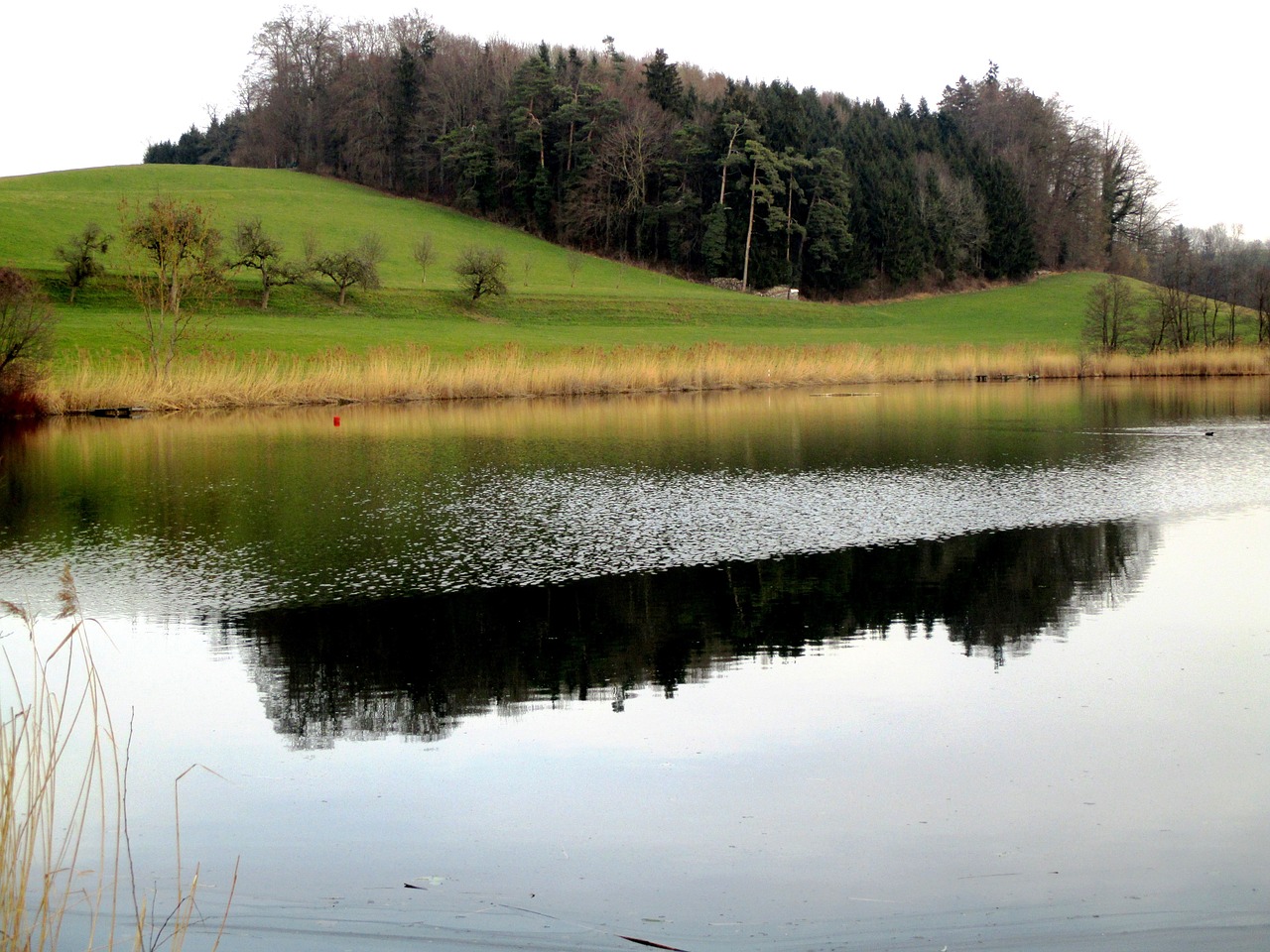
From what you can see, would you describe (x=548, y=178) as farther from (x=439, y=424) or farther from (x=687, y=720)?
(x=687, y=720)

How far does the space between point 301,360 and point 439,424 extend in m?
13.0

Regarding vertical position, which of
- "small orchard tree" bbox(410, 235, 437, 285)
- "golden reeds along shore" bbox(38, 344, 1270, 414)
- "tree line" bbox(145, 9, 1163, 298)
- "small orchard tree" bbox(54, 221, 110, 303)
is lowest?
"golden reeds along shore" bbox(38, 344, 1270, 414)

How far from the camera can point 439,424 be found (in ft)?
84.0

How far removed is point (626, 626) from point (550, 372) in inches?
1037

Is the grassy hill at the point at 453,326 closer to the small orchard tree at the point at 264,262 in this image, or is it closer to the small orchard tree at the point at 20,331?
the small orchard tree at the point at 264,262

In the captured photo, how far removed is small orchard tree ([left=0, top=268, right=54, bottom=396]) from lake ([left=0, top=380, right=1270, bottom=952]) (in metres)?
10.9

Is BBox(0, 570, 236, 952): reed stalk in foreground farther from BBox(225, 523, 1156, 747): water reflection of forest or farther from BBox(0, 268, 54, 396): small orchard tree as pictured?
BBox(0, 268, 54, 396): small orchard tree

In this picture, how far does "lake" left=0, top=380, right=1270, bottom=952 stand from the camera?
445 centimetres

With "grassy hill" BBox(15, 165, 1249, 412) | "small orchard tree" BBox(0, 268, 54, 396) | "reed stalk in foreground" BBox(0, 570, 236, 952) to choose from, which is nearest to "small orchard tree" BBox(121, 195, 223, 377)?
"grassy hill" BBox(15, 165, 1249, 412)

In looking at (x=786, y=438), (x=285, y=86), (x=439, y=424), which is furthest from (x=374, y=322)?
(x=285, y=86)

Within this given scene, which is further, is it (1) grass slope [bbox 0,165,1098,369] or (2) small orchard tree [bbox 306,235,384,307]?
(2) small orchard tree [bbox 306,235,384,307]

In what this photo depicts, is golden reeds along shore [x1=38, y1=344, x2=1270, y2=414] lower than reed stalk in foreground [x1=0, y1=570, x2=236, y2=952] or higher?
higher

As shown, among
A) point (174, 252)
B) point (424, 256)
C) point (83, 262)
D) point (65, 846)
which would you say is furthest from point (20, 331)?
point (424, 256)

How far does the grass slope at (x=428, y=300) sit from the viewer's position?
4538 centimetres
